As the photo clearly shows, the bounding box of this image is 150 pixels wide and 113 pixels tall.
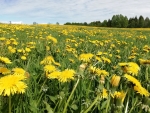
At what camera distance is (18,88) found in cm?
107

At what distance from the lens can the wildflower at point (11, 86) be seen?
1040mm

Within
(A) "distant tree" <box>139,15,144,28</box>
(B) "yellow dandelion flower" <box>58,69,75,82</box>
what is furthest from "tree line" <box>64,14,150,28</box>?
(B) "yellow dandelion flower" <box>58,69,75,82</box>

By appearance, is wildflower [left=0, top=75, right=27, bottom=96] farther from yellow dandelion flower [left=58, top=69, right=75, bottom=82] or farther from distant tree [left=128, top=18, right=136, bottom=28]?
distant tree [left=128, top=18, right=136, bottom=28]

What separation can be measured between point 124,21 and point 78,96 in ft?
234

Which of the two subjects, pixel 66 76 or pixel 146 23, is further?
pixel 146 23

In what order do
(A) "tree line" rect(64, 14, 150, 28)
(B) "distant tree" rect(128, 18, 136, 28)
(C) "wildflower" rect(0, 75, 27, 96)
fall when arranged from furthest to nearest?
1. (B) "distant tree" rect(128, 18, 136, 28)
2. (A) "tree line" rect(64, 14, 150, 28)
3. (C) "wildflower" rect(0, 75, 27, 96)

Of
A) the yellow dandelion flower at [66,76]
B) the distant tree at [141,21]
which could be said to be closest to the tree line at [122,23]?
the distant tree at [141,21]

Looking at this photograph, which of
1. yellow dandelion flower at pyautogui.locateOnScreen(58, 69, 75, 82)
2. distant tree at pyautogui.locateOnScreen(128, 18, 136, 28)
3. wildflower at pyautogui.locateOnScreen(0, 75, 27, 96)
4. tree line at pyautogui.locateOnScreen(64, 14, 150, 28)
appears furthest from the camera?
distant tree at pyautogui.locateOnScreen(128, 18, 136, 28)

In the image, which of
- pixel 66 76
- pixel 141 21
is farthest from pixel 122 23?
pixel 66 76

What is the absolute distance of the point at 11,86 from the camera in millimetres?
1084

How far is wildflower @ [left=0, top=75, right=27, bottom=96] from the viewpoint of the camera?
1.04m

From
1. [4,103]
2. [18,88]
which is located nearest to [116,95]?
[18,88]

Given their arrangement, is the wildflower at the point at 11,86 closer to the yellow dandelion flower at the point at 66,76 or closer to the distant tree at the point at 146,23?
the yellow dandelion flower at the point at 66,76

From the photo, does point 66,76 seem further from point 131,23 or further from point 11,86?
point 131,23
